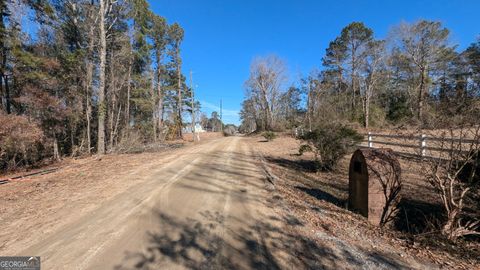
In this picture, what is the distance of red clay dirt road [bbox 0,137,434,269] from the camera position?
3117 millimetres

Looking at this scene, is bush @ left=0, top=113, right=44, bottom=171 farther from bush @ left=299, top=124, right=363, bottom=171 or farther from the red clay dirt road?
bush @ left=299, top=124, right=363, bottom=171

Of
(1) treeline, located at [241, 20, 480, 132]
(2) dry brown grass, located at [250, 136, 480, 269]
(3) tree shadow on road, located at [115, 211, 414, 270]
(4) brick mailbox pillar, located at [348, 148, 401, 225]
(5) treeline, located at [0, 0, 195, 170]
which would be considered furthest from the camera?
(1) treeline, located at [241, 20, 480, 132]

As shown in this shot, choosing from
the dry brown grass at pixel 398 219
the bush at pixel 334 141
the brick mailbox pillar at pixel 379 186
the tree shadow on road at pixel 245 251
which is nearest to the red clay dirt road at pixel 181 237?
the tree shadow on road at pixel 245 251

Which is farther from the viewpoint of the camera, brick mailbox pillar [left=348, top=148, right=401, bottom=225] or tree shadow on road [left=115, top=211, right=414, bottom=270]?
brick mailbox pillar [left=348, top=148, right=401, bottom=225]

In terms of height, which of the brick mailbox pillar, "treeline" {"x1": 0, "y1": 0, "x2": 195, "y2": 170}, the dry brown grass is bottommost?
the dry brown grass

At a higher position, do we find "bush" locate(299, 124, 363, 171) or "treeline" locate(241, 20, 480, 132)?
"treeline" locate(241, 20, 480, 132)

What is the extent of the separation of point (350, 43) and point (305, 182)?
3165cm

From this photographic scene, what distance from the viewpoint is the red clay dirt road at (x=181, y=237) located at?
10.2 feet

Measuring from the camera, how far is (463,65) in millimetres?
26828

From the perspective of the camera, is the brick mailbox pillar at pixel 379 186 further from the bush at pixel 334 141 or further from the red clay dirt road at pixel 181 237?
the bush at pixel 334 141

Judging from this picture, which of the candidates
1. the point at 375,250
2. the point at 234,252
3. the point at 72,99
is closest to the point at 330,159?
the point at 375,250

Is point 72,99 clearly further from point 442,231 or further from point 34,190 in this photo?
point 442,231

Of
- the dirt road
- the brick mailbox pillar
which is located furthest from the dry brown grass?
the dirt road

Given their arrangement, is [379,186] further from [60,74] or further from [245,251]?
[60,74]
